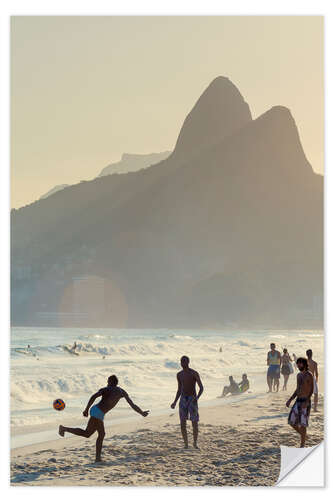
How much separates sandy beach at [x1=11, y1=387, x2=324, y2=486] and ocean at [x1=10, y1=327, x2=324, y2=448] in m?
1.57

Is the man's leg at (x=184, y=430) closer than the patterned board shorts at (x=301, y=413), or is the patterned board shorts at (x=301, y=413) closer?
the patterned board shorts at (x=301, y=413)

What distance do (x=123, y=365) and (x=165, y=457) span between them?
26.0m

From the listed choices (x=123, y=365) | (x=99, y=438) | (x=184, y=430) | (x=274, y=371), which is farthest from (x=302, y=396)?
(x=123, y=365)

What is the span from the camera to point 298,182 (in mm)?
37750

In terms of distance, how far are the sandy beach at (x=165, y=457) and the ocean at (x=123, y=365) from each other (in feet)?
5.14

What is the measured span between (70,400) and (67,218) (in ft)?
62.4

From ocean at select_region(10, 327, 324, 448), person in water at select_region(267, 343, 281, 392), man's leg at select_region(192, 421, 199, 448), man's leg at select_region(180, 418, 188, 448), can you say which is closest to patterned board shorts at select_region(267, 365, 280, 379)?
person in water at select_region(267, 343, 281, 392)

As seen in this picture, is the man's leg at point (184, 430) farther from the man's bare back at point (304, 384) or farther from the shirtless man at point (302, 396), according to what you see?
the man's bare back at point (304, 384)

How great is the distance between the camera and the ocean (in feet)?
61.6

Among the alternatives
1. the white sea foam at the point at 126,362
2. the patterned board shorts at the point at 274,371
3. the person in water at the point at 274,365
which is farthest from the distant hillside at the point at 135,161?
the white sea foam at the point at 126,362

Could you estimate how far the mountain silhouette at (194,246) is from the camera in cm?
4097

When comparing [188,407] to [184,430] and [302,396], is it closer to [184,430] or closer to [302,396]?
[184,430]

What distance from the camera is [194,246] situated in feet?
144

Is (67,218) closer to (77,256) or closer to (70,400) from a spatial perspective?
(77,256)
